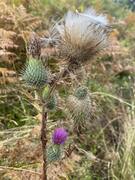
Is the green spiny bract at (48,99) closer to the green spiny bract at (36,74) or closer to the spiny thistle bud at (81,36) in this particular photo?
the green spiny bract at (36,74)

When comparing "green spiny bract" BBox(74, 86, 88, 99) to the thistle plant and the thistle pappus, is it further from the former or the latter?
the thistle pappus

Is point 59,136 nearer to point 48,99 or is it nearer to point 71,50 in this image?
point 48,99

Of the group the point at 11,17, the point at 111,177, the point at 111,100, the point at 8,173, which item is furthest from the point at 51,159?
the point at 111,100

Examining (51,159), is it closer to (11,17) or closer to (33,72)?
(33,72)

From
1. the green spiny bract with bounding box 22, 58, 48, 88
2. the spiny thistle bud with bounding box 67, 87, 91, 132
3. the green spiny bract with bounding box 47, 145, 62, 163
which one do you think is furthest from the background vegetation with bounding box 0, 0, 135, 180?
the green spiny bract with bounding box 22, 58, 48, 88

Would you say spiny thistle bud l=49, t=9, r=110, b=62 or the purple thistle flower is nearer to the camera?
spiny thistle bud l=49, t=9, r=110, b=62

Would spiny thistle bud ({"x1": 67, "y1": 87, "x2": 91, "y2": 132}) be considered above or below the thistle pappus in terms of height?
below

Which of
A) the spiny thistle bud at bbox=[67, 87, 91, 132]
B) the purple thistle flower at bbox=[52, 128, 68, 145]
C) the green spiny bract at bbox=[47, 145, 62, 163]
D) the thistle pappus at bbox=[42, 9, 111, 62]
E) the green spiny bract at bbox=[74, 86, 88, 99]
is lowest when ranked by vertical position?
the green spiny bract at bbox=[47, 145, 62, 163]
